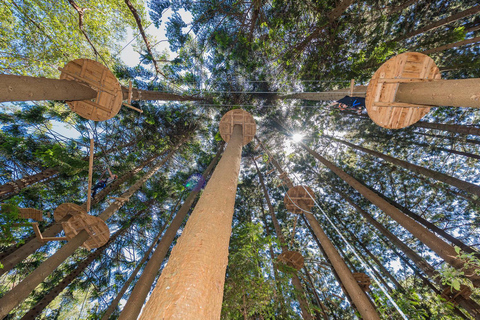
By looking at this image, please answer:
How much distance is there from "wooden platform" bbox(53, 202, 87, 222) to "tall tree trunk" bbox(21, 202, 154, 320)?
3.91m

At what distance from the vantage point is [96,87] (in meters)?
3.84

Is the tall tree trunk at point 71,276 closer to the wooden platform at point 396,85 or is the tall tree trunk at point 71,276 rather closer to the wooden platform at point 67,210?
the wooden platform at point 67,210

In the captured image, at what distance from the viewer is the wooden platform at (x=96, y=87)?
11.9ft

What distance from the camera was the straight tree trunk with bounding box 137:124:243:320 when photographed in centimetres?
99

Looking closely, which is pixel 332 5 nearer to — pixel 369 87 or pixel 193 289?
pixel 369 87

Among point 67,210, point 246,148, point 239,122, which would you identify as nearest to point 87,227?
point 67,210

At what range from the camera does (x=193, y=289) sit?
1072 millimetres

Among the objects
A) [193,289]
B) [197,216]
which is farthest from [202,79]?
[193,289]

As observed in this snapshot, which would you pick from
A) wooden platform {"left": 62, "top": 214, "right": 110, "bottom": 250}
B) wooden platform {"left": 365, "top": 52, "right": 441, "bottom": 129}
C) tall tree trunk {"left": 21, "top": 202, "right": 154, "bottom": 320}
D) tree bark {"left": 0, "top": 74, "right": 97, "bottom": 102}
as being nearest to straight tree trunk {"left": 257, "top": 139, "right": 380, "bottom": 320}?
wooden platform {"left": 365, "top": 52, "right": 441, "bottom": 129}

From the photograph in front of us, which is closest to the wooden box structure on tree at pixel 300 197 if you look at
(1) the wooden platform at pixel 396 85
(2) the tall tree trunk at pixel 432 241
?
(2) the tall tree trunk at pixel 432 241

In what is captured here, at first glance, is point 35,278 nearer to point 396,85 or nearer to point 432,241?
point 396,85

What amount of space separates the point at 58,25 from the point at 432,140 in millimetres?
18660

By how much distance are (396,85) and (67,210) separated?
319 inches

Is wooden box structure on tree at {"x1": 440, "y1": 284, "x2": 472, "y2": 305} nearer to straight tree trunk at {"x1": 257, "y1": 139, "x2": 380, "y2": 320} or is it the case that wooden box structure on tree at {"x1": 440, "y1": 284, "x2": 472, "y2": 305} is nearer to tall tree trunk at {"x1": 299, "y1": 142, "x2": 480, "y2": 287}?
tall tree trunk at {"x1": 299, "y1": 142, "x2": 480, "y2": 287}
